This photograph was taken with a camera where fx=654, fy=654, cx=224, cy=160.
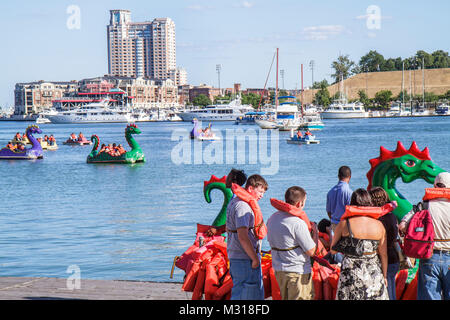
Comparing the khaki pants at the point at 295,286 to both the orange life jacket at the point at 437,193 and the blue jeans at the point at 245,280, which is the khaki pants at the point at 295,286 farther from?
the orange life jacket at the point at 437,193

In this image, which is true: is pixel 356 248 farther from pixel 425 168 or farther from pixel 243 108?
pixel 243 108

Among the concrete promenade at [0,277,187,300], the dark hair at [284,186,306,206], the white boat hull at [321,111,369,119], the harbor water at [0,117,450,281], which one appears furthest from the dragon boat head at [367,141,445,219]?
the white boat hull at [321,111,369,119]

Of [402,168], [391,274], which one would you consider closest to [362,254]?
[391,274]

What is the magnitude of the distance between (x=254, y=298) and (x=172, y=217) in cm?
1312

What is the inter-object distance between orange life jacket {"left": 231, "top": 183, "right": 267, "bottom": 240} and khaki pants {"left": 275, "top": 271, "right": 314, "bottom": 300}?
41 centimetres

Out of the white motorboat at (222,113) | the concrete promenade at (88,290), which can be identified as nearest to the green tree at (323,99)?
the white motorboat at (222,113)

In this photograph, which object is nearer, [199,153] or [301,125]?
[199,153]

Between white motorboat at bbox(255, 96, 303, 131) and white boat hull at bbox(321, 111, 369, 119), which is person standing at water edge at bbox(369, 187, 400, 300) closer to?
white motorboat at bbox(255, 96, 303, 131)

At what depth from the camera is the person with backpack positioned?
5.79 m

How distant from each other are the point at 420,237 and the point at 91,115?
137810mm

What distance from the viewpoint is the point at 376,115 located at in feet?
478

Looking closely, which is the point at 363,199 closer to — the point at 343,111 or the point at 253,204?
the point at 253,204

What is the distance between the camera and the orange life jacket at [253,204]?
19.6 feet
